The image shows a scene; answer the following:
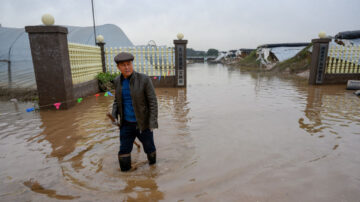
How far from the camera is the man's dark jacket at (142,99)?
8.80 feet

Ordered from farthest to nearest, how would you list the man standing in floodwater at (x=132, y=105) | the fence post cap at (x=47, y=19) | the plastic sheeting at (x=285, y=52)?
1. the plastic sheeting at (x=285, y=52)
2. the fence post cap at (x=47, y=19)
3. the man standing in floodwater at (x=132, y=105)

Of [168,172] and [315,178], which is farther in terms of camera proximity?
[168,172]

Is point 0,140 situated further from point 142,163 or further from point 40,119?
point 142,163

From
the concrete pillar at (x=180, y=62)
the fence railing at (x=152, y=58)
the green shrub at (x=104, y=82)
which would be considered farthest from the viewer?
the concrete pillar at (x=180, y=62)

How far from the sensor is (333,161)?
3.18 metres

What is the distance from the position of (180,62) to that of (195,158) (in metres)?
8.04

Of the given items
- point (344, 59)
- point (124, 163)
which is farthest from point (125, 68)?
point (344, 59)

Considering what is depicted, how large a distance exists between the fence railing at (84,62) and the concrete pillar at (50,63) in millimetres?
641

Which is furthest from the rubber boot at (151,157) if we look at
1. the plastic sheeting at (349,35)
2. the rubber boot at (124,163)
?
the plastic sheeting at (349,35)

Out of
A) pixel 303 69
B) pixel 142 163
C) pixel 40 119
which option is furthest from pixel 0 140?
pixel 303 69

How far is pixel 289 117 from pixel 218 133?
2257mm

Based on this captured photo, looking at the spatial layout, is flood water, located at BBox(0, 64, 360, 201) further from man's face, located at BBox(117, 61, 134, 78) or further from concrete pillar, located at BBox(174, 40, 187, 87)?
concrete pillar, located at BBox(174, 40, 187, 87)

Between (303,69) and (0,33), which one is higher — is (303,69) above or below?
below

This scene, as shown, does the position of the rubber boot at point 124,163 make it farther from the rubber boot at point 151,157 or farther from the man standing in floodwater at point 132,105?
the rubber boot at point 151,157
